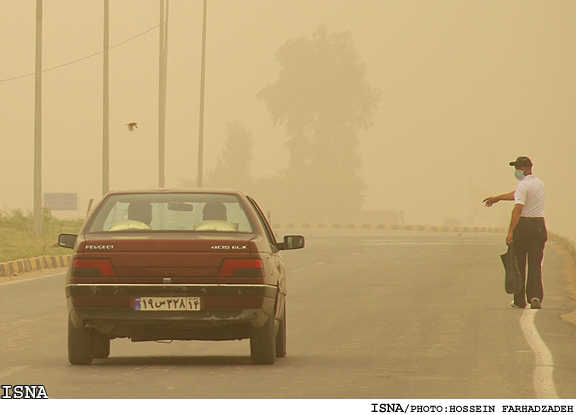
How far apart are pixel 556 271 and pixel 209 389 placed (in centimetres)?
2115

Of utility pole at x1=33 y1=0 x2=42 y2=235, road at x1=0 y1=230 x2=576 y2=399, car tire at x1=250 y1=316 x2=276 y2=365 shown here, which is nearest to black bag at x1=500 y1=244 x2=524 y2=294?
road at x1=0 y1=230 x2=576 y2=399

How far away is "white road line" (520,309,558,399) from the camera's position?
410 inches

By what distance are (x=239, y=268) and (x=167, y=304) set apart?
668 millimetres

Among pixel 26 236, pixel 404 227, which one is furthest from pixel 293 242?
pixel 404 227

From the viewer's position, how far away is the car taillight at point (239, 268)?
11602 millimetres

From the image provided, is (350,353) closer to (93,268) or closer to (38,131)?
(93,268)

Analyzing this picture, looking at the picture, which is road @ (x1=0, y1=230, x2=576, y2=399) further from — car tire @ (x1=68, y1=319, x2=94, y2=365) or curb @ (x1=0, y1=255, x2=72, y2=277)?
curb @ (x1=0, y1=255, x2=72, y2=277)

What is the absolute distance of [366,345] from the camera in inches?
562

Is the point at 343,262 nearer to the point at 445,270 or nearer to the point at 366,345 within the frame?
the point at 445,270

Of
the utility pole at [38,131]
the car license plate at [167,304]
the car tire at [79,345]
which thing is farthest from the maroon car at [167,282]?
the utility pole at [38,131]

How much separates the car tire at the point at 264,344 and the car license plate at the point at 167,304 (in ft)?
2.37

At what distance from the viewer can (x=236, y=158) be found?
112m

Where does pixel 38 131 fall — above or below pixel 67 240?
above
